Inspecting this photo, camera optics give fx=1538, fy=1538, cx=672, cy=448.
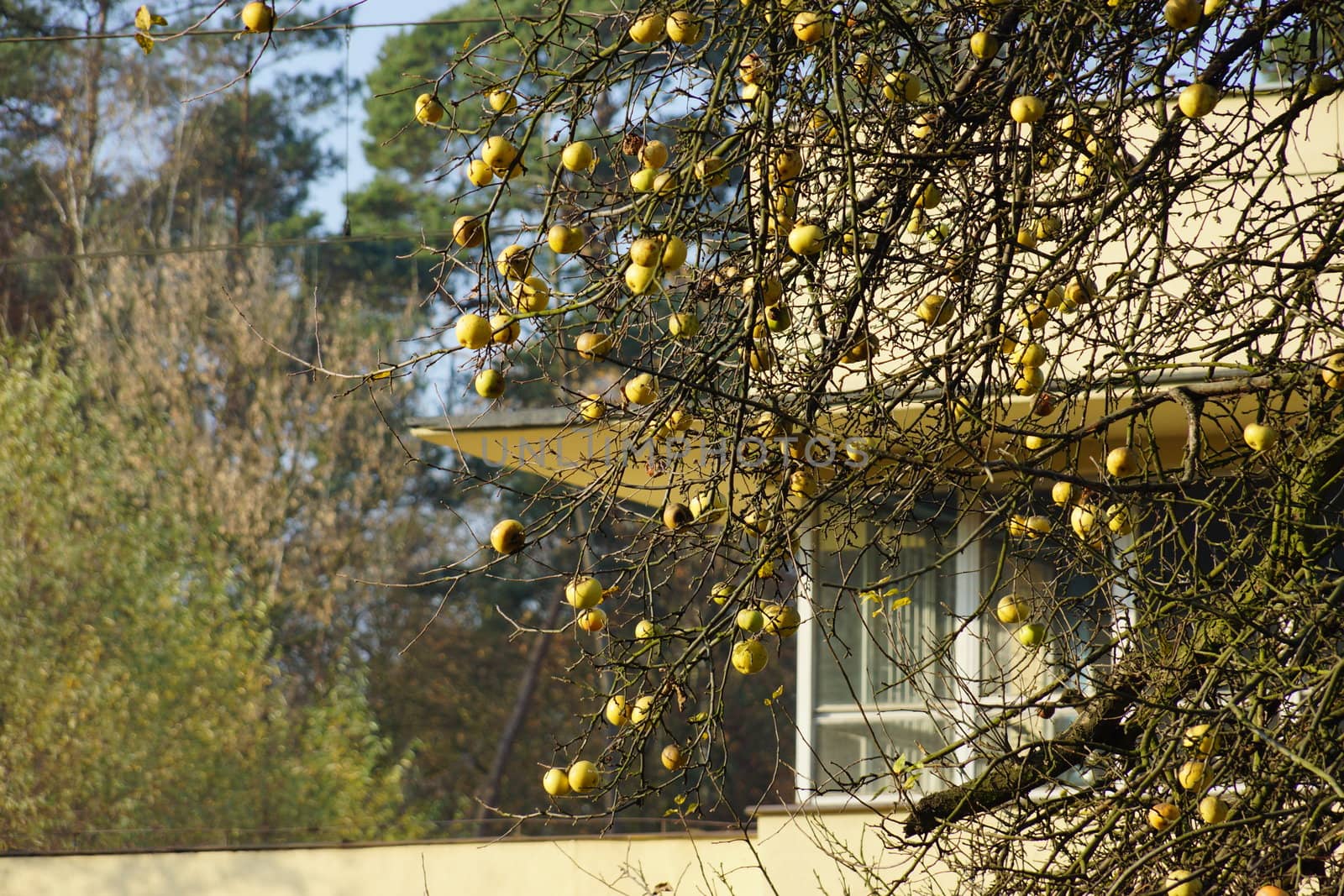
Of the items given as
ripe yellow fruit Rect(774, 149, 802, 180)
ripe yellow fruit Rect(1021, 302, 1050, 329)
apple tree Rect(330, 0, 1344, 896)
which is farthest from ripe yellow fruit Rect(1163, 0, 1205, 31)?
ripe yellow fruit Rect(774, 149, 802, 180)

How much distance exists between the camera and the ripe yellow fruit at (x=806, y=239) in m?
2.38

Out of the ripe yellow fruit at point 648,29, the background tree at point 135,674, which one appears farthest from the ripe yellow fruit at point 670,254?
the background tree at point 135,674

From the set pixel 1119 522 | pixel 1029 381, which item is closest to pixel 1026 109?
pixel 1029 381

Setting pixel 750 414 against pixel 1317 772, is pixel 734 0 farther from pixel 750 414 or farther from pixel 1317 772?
pixel 1317 772

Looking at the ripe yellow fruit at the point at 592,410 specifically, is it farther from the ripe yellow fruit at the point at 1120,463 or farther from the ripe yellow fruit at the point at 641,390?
the ripe yellow fruit at the point at 1120,463

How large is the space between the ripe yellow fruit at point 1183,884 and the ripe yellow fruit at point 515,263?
1.38 metres

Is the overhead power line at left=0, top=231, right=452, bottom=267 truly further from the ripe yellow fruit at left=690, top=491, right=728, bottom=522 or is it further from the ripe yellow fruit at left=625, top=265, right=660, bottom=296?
the ripe yellow fruit at left=625, top=265, right=660, bottom=296

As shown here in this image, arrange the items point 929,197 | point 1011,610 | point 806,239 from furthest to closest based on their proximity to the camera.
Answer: point 1011,610 → point 929,197 → point 806,239

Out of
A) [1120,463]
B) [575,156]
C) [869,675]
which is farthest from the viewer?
[869,675]

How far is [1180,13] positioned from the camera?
2.61 metres

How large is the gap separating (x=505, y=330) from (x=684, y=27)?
61cm

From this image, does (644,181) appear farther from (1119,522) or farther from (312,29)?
(1119,522)

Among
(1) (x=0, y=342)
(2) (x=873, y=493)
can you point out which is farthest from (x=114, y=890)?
(1) (x=0, y=342)

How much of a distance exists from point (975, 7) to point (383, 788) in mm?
16348
